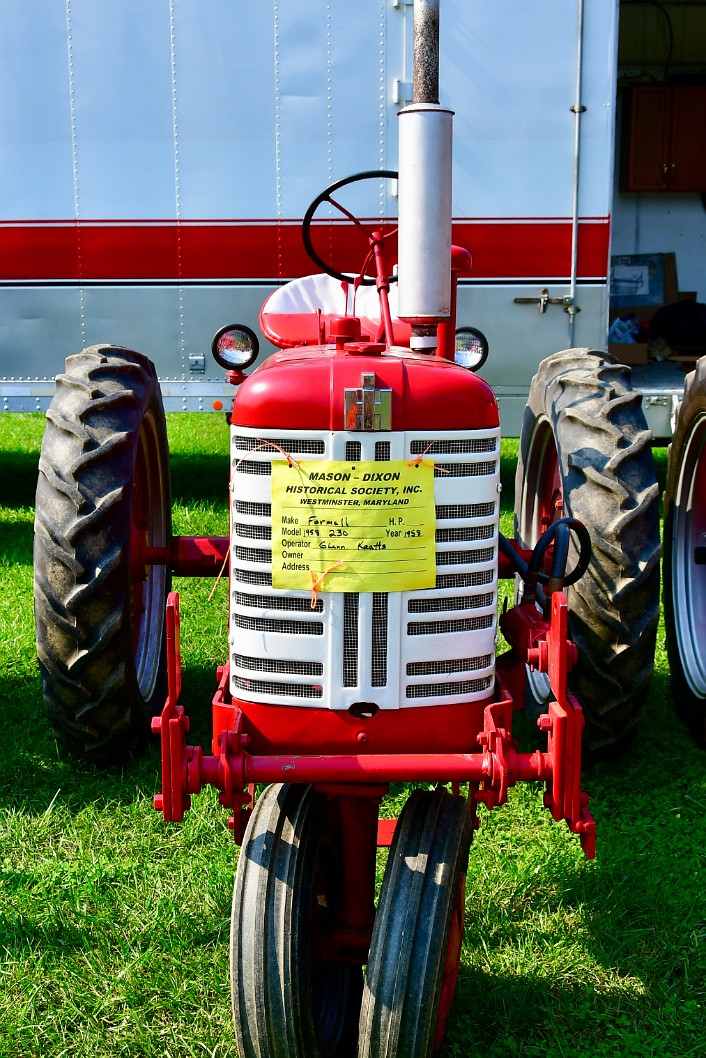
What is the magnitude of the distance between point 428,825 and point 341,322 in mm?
1070

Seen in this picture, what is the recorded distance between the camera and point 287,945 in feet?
6.80

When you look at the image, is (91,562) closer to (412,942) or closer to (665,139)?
(412,942)

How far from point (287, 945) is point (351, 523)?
0.81 meters

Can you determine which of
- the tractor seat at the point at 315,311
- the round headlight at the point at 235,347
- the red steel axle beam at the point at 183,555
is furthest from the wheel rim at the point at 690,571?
the round headlight at the point at 235,347

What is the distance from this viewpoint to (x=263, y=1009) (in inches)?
81.0

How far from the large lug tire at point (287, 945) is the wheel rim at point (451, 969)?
20cm

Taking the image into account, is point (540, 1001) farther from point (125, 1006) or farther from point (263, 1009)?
point (125, 1006)

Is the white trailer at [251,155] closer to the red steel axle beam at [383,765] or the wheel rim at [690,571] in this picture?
the wheel rim at [690,571]

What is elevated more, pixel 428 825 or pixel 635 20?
pixel 635 20

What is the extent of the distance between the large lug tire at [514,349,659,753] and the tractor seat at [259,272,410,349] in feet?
1.95

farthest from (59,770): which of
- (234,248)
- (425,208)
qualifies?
(234,248)

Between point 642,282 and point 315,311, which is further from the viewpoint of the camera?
point 642,282

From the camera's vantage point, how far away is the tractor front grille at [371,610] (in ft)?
7.03

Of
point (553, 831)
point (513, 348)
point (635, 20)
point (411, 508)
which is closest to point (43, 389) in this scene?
point (513, 348)
